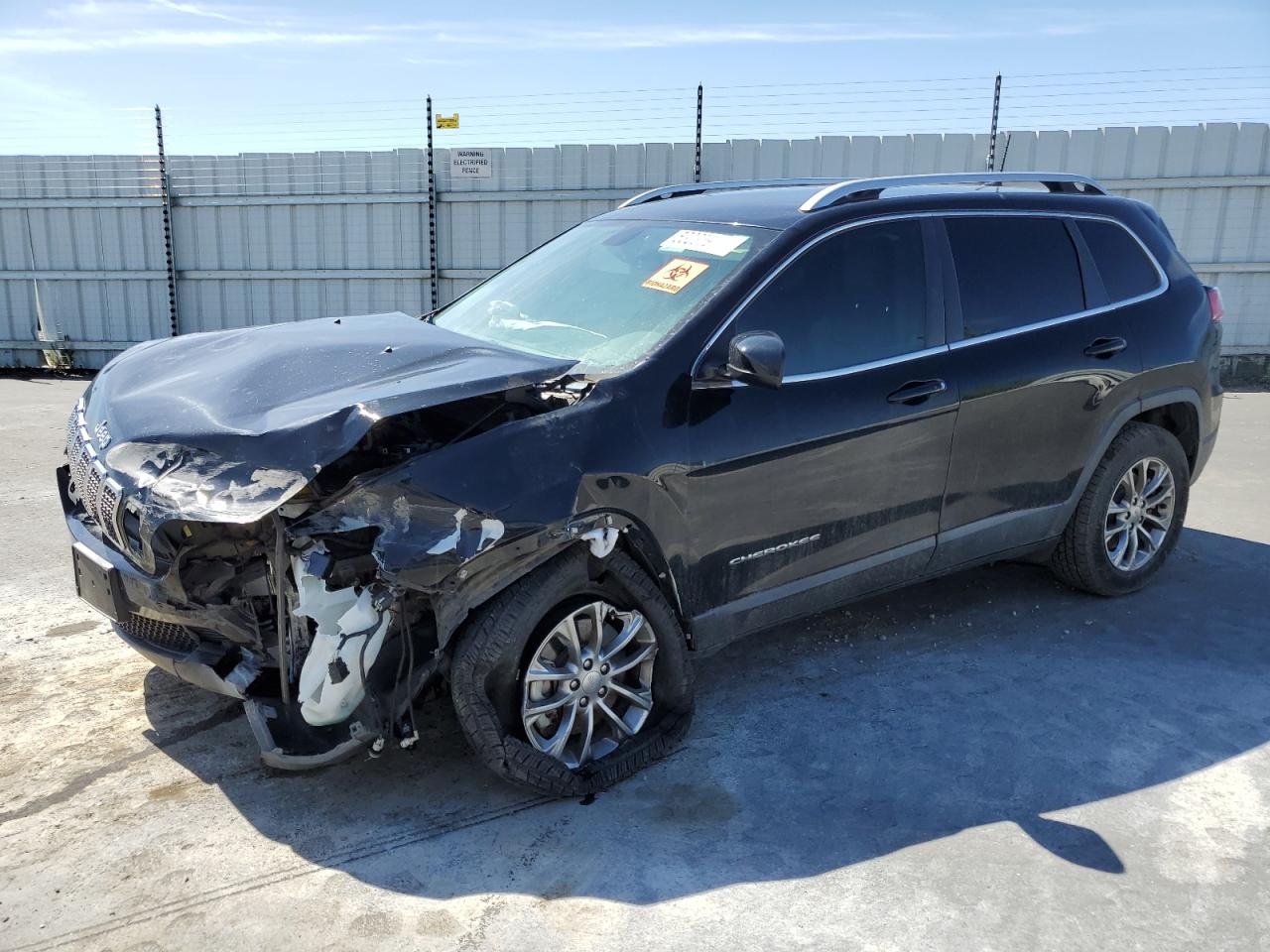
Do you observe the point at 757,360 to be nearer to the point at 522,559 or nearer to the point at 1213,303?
the point at 522,559

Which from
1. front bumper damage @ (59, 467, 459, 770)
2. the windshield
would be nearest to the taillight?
the windshield

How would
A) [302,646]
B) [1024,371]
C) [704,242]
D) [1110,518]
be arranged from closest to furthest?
[302,646]
[704,242]
[1024,371]
[1110,518]

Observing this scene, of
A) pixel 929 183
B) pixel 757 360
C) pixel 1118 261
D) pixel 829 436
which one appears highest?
pixel 929 183

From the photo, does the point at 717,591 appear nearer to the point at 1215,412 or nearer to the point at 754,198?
the point at 754,198

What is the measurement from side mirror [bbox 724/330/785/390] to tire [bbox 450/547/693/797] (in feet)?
2.30

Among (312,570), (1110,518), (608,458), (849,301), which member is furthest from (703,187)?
(312,570)

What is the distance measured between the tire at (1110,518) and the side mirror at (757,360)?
2119 mm

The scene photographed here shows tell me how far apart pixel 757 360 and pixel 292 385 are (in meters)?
1.44

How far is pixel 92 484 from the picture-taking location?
3.15m

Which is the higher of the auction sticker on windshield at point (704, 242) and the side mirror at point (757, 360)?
the auction sticker on windshield at point (704, 242)

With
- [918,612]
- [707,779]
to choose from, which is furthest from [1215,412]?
[707,779]

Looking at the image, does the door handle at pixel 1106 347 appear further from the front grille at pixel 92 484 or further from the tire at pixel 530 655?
the front grille at pixel 92 484

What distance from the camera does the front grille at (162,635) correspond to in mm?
3100

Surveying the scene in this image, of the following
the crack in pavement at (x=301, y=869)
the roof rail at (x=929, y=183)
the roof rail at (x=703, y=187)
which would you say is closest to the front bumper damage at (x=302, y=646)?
the crack in pavement at (x=301, y=869)
